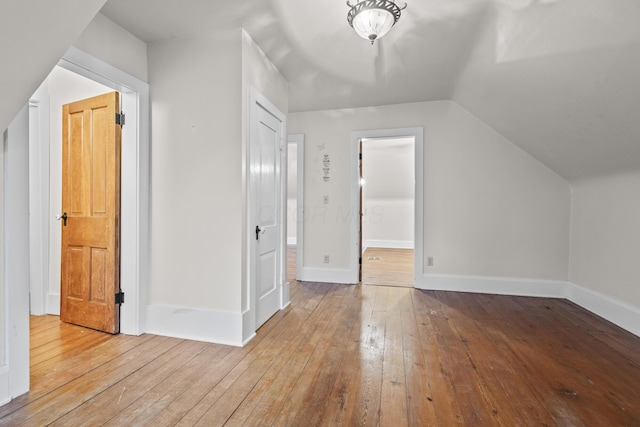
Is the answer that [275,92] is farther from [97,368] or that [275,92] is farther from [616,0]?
[97,368]

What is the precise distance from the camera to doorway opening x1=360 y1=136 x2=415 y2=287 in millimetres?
6660

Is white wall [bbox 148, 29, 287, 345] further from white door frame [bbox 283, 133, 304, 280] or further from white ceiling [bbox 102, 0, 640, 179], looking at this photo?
white door frame [bbox 283, 133, 304, 280]

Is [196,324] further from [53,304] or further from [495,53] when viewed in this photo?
[495,53]

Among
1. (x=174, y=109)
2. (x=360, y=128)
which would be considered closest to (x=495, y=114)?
(x=360, y=128)

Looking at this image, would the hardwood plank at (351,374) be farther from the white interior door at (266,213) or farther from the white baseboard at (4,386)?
the white interior door at (266,213)

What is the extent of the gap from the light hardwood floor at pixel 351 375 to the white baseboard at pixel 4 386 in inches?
1.9

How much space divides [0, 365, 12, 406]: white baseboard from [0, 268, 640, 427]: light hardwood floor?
48 millimetres

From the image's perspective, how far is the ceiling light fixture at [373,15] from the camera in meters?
1.90

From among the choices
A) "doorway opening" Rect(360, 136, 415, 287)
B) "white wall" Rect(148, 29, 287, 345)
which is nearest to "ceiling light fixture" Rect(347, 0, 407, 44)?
"white wall" Rect(148, 29, 287, 345)

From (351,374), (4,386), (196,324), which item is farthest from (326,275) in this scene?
(4,386)

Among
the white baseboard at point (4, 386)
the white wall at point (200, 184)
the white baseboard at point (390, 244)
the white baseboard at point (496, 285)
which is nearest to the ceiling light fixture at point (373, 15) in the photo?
the white wall at point (200, 184)

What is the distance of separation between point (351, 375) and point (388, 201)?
6454 mm

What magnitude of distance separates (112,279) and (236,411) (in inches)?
65.8

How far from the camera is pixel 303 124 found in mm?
4422
